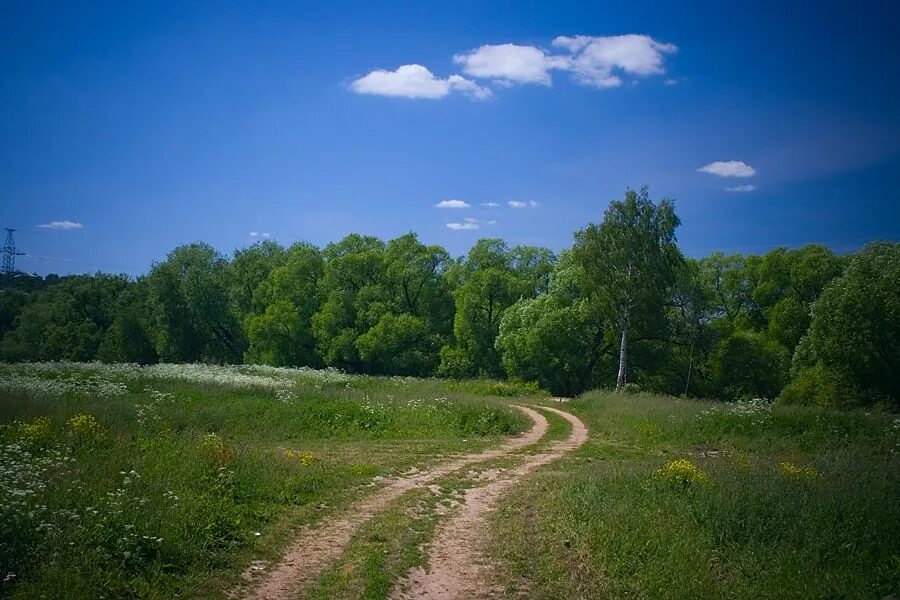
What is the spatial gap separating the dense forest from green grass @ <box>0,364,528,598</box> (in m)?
15.0

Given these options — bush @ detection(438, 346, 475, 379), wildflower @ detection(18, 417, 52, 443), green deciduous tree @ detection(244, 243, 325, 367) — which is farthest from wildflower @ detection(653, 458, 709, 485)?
green deciduous tree @ detection(244, 243, 325, 367)

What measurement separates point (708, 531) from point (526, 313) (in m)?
38.7

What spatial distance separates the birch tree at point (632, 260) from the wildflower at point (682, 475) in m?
29.7

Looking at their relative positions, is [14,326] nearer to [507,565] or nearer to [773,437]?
[507,565]

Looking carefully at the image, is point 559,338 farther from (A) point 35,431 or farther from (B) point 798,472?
(A) point 35,431

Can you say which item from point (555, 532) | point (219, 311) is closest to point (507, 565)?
point (555, 532)

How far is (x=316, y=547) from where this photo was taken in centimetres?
980

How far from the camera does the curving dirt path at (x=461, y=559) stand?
8.29 m

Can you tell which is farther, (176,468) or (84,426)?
(84,426)

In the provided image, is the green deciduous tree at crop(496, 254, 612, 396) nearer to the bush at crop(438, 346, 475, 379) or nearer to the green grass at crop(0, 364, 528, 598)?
the bush at crop(438, 346, 475, 379)

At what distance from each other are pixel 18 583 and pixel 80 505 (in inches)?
78.2

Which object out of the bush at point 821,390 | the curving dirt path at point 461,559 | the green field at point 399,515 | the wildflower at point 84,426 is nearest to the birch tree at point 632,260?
the bush at point 821,390

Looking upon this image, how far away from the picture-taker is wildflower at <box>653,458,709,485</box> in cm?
1190

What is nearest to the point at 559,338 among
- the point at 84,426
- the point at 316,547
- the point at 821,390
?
the point at 821,390
